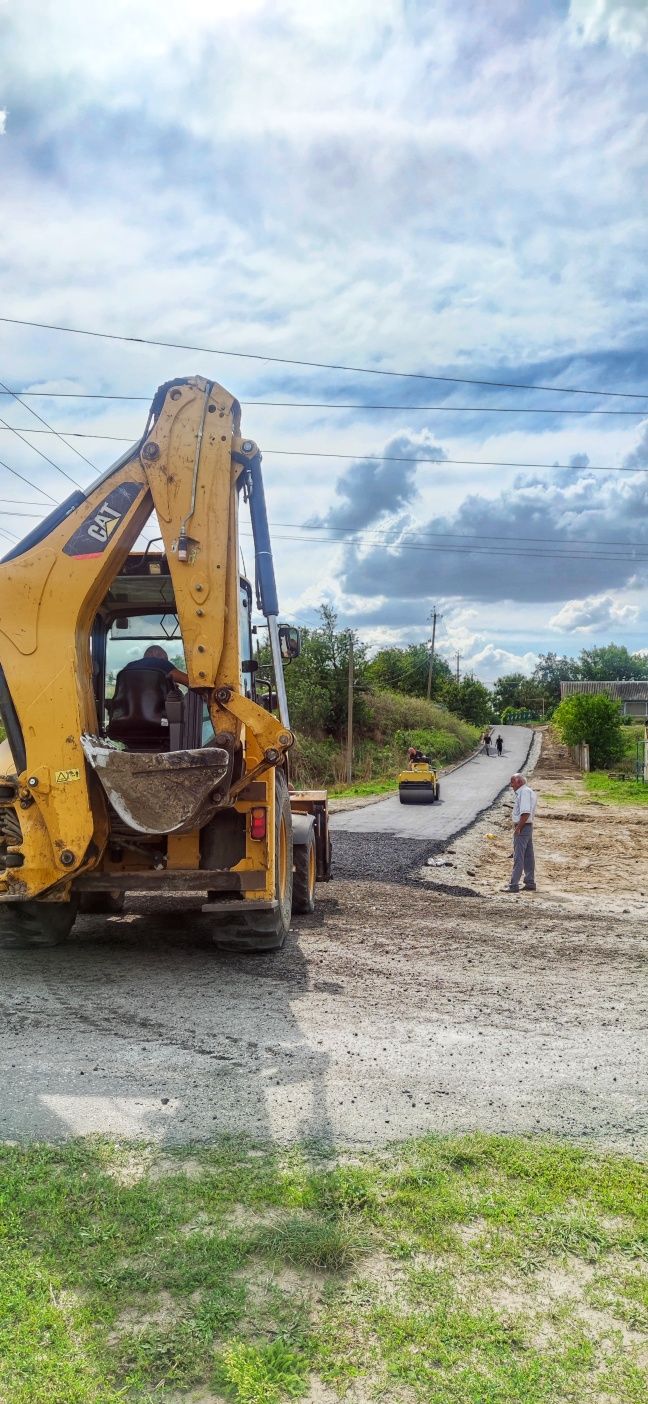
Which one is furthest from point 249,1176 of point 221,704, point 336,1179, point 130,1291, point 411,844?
point 411,844

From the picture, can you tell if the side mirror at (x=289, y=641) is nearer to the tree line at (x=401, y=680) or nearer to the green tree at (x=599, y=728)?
the tree line at (x=401, y=680)

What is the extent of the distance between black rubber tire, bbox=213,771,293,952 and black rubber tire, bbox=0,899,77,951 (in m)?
1.17

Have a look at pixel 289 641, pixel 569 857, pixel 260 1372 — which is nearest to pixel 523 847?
pixel 569 857

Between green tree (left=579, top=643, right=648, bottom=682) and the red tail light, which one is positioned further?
green tree (left=579, top=643, right=648, bottom=682)

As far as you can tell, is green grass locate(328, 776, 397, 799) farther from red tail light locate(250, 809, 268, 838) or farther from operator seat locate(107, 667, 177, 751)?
red tail light locate(250, 809, 268, 838)

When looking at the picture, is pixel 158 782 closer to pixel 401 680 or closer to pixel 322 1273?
pixel 322 1273

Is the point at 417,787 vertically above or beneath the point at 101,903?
above

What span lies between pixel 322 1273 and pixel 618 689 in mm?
98121

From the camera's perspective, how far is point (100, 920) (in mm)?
8938

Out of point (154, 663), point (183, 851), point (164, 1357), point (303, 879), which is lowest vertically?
point (164, 1357)

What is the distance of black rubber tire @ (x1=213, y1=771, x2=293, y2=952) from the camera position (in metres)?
7.19

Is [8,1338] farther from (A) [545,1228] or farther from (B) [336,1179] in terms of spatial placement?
(A) [545,1228]

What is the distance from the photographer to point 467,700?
277ft

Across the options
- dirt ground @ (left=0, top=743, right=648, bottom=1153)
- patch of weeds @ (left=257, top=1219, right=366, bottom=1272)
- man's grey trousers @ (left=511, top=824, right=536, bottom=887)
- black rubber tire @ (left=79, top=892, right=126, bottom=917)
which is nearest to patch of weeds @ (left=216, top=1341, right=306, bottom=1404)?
patch of weeds @ (left=257, top=1219, right=366, bottom=1272)
